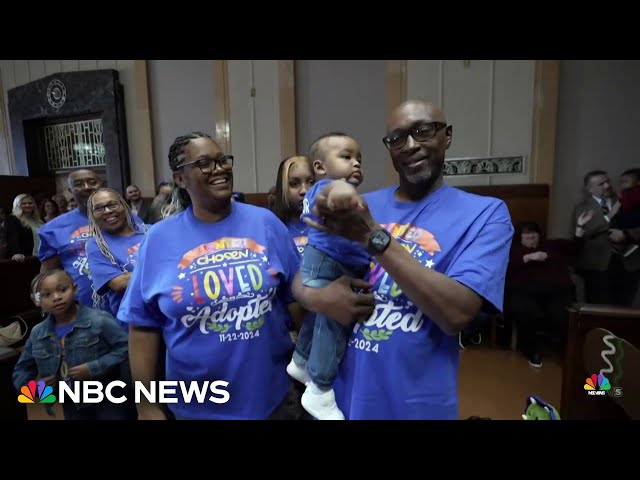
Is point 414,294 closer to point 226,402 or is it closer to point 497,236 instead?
point 497,236

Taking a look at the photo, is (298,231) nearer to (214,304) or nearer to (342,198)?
(214,304)

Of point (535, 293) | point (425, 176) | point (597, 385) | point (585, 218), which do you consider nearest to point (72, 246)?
point (425, 176)

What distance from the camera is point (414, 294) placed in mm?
871

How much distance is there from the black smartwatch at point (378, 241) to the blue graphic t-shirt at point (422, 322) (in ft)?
0.51

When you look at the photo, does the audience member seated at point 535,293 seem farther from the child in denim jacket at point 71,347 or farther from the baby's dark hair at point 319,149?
the child in denim jacket at point 71,347

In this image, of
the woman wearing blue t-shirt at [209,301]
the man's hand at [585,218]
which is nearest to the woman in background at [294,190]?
the woman wearing blue t-shirt at [209,301]

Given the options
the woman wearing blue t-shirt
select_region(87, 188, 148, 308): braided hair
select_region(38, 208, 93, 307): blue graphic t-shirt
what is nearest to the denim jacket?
select_region(87, 188, 148, 308): braided hair

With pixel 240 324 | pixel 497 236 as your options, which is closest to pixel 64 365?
pixel 240 324

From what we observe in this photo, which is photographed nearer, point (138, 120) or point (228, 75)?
point (228, 75)

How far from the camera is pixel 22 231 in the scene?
4016 mm

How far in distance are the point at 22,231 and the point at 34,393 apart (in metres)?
3.13

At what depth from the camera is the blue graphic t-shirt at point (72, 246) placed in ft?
7.39
